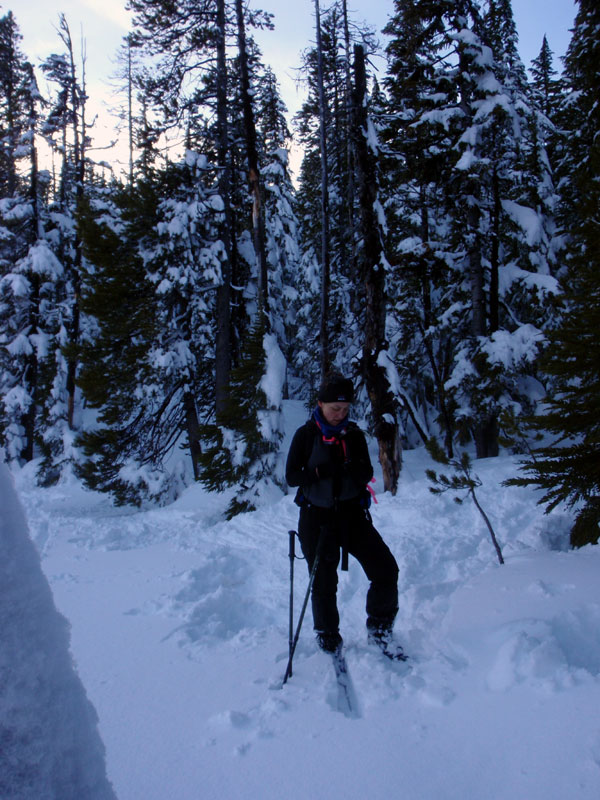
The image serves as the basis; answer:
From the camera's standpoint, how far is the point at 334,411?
161 inches

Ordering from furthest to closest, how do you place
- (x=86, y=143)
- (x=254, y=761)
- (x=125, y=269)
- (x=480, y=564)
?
1. (x=86, y=143)
2. (x=125, y=269)
3. (x=480, y=564)
4. (x=254, y=761)

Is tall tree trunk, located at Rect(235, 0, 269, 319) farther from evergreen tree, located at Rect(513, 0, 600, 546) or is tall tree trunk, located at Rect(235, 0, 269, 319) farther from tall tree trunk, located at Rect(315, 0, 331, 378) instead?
evergreen tree, located at Rect(513, 0, 600, 546)

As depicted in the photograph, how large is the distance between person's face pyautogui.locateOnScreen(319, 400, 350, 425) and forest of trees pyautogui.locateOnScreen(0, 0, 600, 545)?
2693 millimetres

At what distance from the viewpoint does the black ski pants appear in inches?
158

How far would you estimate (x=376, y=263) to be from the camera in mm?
9453

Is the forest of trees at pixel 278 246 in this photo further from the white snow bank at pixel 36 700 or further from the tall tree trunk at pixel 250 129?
the white snow bank at pixel 36 700

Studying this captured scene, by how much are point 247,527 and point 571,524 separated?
5229 millimetres

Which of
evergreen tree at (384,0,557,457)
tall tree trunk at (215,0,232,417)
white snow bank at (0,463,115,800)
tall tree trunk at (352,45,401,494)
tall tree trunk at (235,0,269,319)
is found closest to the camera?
white snow bank at (0,463,115,800)

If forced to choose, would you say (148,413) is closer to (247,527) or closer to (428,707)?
(247,527)

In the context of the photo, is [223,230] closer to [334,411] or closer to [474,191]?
[474,191]

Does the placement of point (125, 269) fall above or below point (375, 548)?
above

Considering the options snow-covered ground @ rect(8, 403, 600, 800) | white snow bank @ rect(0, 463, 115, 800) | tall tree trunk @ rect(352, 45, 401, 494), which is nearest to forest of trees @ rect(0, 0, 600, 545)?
tall tree trunk @ rect(352, 45, 401, 494)

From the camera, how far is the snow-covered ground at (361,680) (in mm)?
2617

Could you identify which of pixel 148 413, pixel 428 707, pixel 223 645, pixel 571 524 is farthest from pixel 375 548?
pixel 148 413
